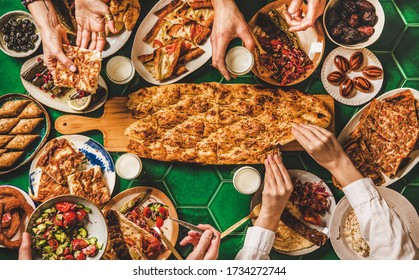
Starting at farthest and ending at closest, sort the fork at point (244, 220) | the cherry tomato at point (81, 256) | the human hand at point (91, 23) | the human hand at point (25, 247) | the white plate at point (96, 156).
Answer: the white plate at point (96, 156) < the fork at point (244, 220) < the human hand at point (91, 23) < the cherry tomato at point (81, 256) < the human hand at point (25, 247)

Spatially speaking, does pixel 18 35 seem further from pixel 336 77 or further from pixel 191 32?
pixel 336 77

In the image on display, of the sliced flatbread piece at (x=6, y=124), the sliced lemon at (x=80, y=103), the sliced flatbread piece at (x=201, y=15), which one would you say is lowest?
the sliced flatbread piece at (x=6, y=124)

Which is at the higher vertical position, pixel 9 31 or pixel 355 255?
pixel 9 31

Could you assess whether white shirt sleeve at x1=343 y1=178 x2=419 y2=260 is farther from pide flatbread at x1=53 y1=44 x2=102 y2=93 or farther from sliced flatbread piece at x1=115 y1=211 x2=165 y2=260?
pide flatbread at x1=53 y1=44 x2=102 y2=93

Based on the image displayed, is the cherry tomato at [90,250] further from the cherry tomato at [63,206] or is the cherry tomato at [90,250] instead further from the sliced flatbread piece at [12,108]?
the sliced flatbread piece at [12,108]

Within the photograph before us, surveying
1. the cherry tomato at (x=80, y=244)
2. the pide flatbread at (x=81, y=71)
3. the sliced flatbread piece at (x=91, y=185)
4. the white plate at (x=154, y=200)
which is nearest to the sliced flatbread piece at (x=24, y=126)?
the pide flatbread at (x=81, y=71)

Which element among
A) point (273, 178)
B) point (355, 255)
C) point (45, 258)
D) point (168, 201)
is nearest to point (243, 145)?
point (273, 178)
